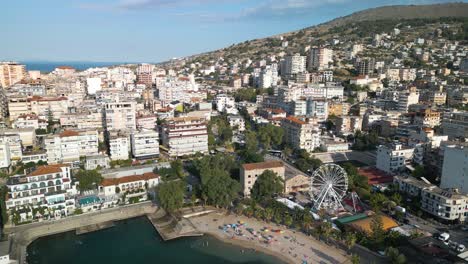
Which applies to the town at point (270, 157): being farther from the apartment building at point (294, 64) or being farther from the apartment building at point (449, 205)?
the apartment building at point (294, 64)

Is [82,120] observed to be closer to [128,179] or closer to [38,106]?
[38,106]

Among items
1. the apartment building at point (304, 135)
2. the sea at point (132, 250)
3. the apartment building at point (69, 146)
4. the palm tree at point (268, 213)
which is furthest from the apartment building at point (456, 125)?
the apartment building at point (69, 146)

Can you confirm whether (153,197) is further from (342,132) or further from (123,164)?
(342,132)

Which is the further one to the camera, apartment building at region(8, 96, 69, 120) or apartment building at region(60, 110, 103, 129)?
apartment building at region(8, 96, 69, 120)

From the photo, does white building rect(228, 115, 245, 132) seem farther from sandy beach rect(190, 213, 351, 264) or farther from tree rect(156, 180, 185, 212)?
sandy beach rect(190, 213, 351, 264)

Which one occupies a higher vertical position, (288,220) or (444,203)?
(444,203)

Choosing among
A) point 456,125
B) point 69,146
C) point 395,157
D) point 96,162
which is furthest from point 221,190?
point 456,125

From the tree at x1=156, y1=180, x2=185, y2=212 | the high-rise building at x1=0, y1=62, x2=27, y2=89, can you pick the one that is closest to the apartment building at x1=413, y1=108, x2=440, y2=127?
the tree at x1=156, y1=180, x2=185, y2=212
